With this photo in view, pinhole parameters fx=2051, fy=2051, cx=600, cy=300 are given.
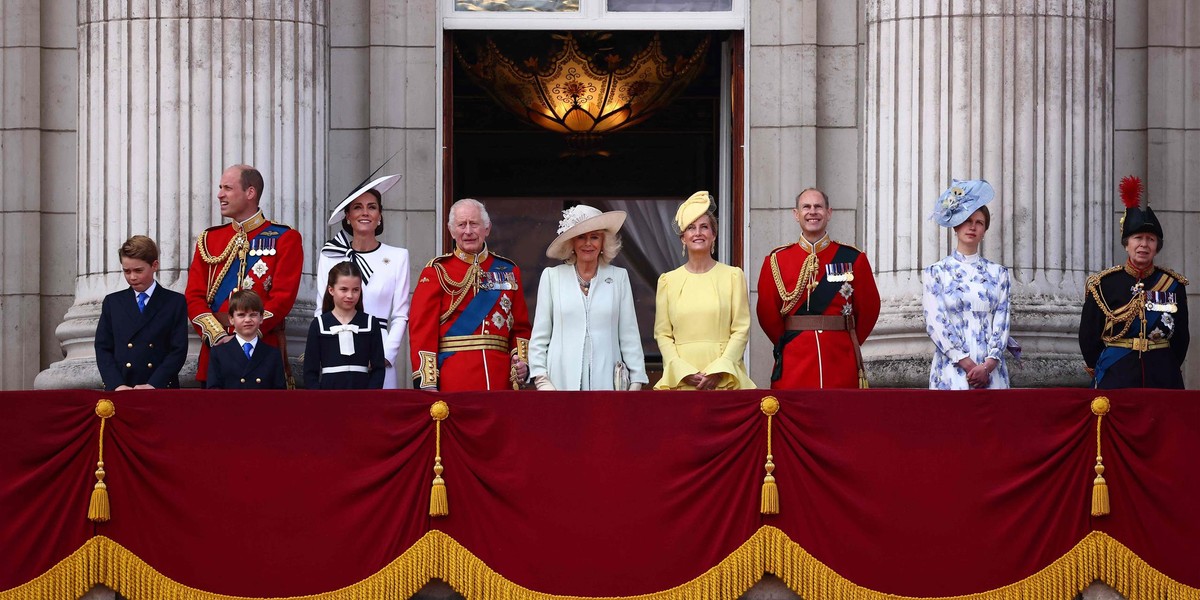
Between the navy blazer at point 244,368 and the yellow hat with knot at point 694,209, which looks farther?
the yellow hat with knot at point 694,209


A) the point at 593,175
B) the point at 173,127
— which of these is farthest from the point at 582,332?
the point at 593,175

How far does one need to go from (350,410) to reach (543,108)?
8.71 m

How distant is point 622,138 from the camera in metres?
20.7

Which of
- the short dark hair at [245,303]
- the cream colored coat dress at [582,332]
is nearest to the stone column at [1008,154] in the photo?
the cream colored coat dress at [582,332]

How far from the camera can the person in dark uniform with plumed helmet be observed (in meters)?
11.3

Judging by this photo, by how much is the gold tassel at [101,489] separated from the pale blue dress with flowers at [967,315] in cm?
446

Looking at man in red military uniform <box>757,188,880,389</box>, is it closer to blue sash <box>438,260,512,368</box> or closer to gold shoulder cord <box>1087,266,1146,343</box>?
gold shoulder cord <box>1087,266,1146,343</box>

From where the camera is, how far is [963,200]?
37.6 feet

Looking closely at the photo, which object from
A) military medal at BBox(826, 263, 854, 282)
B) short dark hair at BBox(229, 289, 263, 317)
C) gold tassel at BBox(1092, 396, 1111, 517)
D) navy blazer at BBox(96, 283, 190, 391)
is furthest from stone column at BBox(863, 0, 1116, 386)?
navy blazer at BBox(96, 283, 190, 391)

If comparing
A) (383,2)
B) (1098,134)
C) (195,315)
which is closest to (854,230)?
(1098,134)

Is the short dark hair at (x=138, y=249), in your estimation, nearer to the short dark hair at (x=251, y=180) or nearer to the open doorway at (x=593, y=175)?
the short dark hair at (x=251, y=180)

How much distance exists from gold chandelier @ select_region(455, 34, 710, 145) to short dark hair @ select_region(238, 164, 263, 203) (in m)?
5.74

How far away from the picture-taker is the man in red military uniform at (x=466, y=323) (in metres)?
11.3

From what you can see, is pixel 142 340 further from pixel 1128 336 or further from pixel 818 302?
pixel 1128 336
